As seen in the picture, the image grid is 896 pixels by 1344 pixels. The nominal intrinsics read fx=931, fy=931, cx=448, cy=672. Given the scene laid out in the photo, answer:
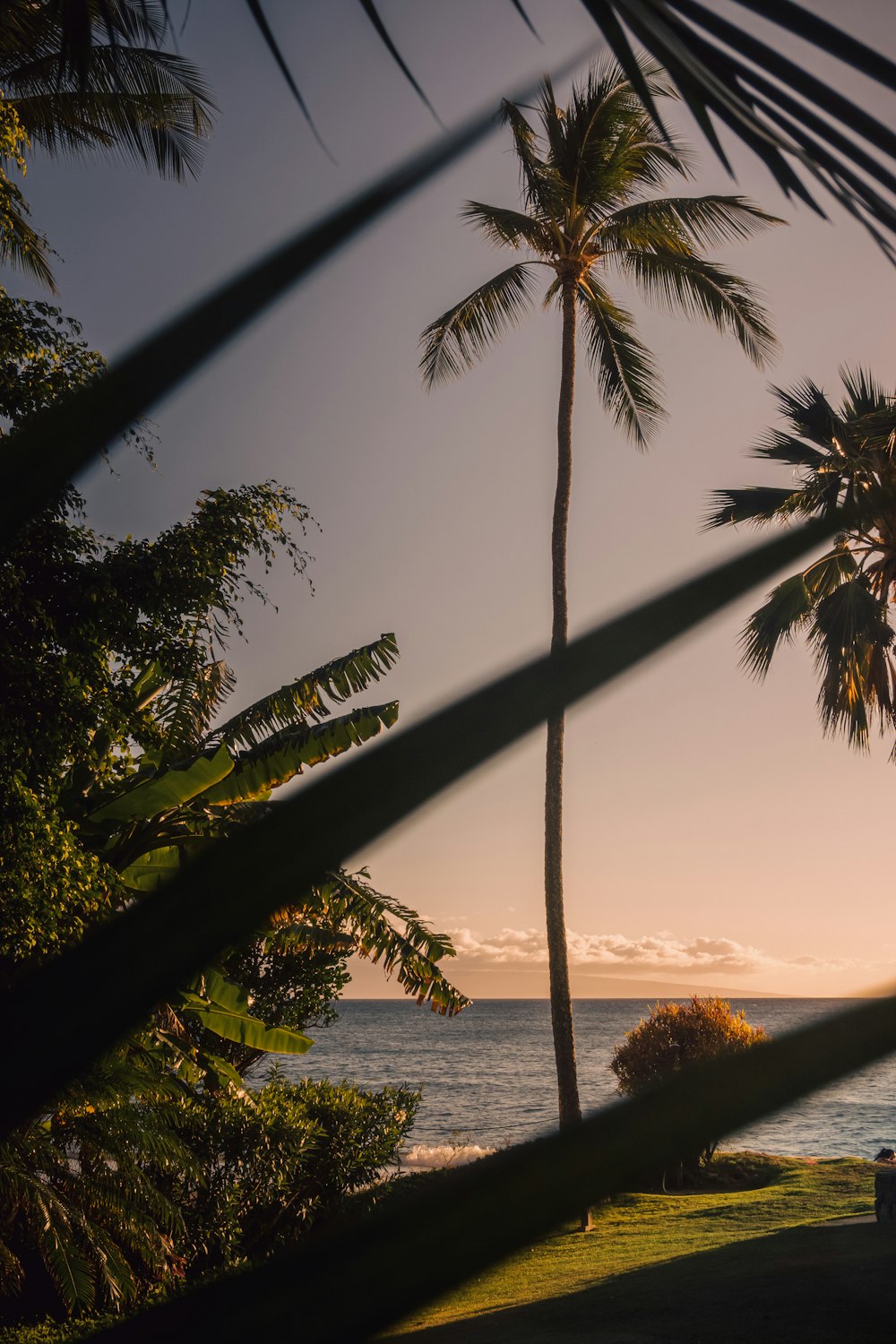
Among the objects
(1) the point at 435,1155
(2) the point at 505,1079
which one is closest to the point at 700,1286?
(1) the point at 435,1155

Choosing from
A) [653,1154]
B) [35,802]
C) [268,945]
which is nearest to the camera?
[653,1154]

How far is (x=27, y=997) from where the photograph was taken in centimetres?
30

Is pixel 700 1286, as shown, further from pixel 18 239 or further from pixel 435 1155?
pixel 435 1155

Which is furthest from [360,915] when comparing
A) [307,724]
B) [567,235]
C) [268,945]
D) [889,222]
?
[567,235]

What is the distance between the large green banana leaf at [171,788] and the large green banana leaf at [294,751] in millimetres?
523

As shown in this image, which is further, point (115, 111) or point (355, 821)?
point (115, 111)

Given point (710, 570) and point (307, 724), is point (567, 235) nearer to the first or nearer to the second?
point (307, 724)

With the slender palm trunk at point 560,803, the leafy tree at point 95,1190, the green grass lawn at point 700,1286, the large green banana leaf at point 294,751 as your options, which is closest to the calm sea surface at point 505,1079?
the green grass lawn at point 700,1286

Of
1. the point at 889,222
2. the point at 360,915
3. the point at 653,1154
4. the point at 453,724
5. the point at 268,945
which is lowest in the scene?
the point at 268,945

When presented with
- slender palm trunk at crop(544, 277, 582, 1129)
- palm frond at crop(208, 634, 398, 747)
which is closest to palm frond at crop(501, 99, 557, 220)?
slender palm trunk at crop(544, 277, 582, 1129)

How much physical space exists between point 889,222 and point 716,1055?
1.29 feet

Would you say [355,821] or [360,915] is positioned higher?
[355,821]

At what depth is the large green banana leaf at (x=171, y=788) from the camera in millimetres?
8906

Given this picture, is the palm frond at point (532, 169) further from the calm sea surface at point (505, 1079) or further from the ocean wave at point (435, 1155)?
the ocean wave at point (435, 1155)
